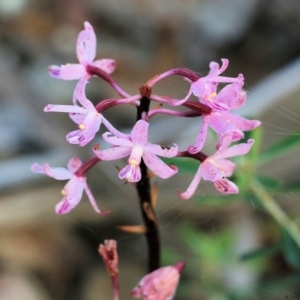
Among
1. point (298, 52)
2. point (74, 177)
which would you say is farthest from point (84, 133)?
point (298, 52)

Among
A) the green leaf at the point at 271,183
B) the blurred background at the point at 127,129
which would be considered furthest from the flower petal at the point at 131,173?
the blurred background at the point at 127,129

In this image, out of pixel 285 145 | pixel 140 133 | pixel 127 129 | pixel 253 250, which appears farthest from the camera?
pixel 127 129

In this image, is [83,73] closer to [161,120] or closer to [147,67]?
[161,120]

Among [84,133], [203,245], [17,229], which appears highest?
[17,229]

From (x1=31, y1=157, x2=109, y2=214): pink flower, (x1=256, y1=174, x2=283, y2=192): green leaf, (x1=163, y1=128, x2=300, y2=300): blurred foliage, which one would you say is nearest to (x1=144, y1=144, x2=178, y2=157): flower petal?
(x1=31, y1=157, x2=109, y2=214): pink flower

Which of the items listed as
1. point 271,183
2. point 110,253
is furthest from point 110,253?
point 271,183

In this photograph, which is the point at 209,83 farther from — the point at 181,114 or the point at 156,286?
the point at 156,286
